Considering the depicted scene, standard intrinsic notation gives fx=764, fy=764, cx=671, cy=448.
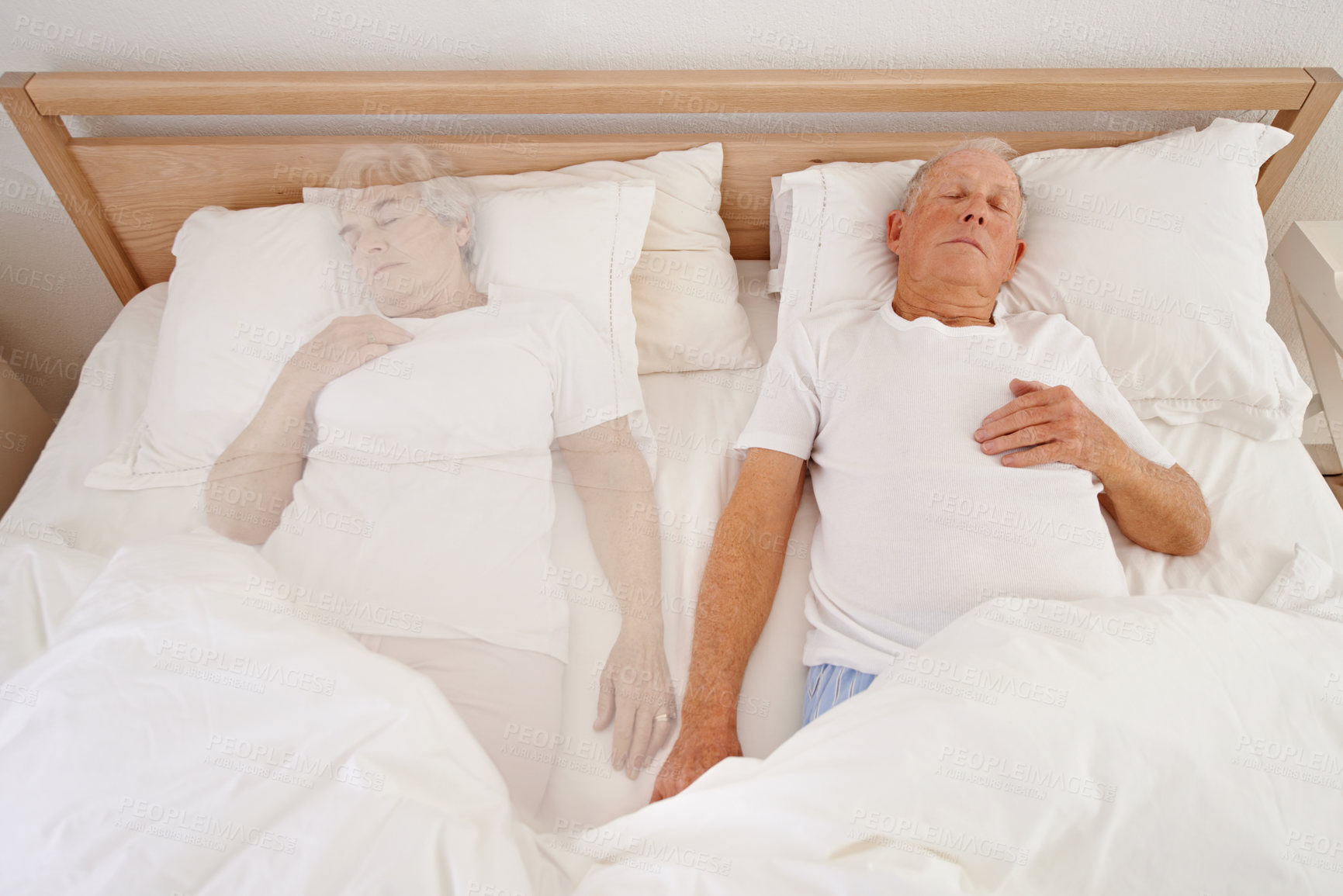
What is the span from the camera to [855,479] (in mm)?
1242

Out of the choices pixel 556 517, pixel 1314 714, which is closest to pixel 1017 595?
pixel 1314 714

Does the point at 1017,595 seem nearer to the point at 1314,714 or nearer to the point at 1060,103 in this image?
the point at 1314,714

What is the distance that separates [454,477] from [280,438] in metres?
0.28

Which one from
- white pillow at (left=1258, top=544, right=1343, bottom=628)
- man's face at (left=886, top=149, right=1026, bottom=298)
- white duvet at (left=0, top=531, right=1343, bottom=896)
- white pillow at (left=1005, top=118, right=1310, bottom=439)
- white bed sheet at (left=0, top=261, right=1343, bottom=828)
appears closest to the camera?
white duvet at (left=0, top=531, right=1343, bottom=896)

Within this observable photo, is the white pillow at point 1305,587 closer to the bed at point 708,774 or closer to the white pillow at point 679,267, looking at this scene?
the bed at point 708,774

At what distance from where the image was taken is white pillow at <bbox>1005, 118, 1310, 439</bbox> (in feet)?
4.75

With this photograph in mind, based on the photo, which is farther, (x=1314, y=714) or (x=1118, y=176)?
(x=1118, y=176)

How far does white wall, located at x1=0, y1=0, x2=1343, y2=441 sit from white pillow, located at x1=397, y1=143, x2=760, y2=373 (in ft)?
0.52

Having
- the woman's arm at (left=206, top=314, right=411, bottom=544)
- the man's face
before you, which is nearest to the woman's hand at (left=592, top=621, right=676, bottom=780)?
the woman's arm at (left=206, top=314, right=411, bottom=544)

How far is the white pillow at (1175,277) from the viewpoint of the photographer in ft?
4.75

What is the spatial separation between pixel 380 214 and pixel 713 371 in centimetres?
69

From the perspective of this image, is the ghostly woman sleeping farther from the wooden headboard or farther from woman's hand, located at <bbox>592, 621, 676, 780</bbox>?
the wooden headboard

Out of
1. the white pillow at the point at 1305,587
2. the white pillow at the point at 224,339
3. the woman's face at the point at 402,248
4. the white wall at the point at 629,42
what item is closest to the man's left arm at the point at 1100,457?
the white pillow at the point at 1305,587

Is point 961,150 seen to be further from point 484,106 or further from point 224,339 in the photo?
point 224,339
